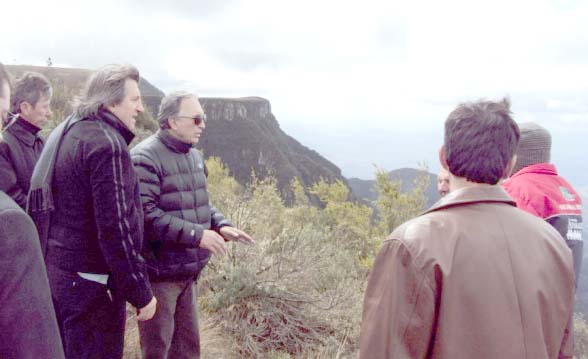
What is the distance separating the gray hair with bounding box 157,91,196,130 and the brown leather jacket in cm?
188

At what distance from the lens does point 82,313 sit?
2238mm

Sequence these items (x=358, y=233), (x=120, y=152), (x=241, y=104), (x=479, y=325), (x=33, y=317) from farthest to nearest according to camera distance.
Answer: (x=241, y=104)
(x=358, y=233)
(x=120, y=152)
(x=479, y=325)
(x=33, y=317)

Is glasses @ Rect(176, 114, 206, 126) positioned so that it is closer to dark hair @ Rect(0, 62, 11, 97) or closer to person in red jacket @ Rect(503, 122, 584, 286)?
person in red jacket @ Rect(503, 122, 584, 286)

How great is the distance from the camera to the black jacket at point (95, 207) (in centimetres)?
218

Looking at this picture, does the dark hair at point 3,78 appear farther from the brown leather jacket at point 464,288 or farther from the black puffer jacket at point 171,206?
the black puffer jacket at point 171,206

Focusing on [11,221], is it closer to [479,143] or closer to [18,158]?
[479,143]

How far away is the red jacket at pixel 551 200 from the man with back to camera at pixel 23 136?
2785 mm

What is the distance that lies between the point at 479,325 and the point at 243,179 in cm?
6508

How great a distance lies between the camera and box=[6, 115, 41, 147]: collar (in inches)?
128

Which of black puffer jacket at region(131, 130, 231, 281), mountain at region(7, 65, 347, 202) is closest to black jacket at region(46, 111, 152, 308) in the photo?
black puffer jacket at region(131, 130, 231, 281)

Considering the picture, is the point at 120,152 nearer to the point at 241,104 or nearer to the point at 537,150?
the point at 537,150

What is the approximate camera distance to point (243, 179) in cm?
6619

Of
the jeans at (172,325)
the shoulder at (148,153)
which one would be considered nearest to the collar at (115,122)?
the shoulder at (148,153)

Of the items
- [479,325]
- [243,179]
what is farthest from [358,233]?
[243,179]
